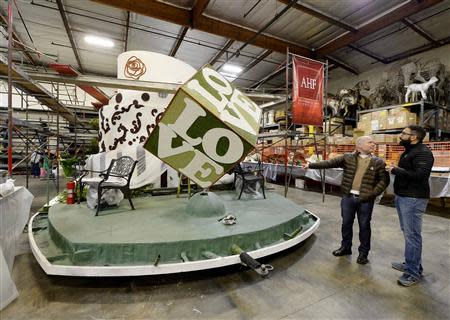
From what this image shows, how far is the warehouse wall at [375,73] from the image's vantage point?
6.88 metres

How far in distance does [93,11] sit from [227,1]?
11.7ft

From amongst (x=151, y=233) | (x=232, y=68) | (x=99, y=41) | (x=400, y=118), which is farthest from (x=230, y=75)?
(x=151, y=233)

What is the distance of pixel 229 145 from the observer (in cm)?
245

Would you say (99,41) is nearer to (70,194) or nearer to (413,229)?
(70,194)

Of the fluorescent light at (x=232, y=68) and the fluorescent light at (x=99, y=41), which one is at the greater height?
the fluorescent light at (x=232, y=68)

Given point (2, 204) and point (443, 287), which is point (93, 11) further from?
point (443, 287)

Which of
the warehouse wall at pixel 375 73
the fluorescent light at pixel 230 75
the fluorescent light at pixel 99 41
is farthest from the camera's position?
the fluorescent light at pixel 230 75

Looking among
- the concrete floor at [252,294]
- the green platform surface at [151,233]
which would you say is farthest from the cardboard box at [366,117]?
the concrete floor at [252,294]

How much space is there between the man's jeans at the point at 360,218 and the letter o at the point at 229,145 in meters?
1.34

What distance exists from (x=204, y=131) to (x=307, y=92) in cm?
380

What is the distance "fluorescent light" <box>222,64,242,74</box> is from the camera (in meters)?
9.59

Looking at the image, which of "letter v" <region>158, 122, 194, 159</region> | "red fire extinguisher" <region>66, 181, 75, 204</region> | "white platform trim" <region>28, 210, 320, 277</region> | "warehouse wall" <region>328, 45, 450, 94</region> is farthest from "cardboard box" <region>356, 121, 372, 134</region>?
"red fire extinguisher" <region>66, 181, 75, 204</region>

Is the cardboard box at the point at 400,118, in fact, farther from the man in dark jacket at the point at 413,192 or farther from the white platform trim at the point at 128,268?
the white platform trim at the point at 128,268

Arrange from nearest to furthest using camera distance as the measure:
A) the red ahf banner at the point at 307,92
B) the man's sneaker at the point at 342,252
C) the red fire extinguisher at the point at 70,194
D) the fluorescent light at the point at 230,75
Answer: the man's sneaker at the point at 342,252, the red fire extinguisher at the point at 70,194, the red ahf banner at the point at 307,92, the fluorescent light at the point at 230,75
